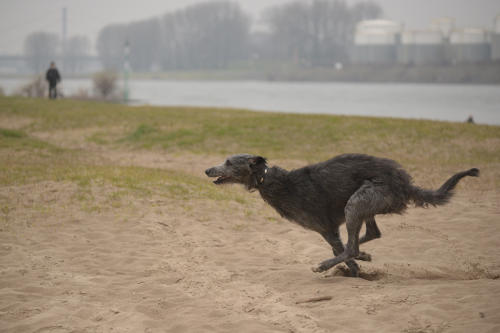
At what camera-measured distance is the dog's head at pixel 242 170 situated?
7.46 m

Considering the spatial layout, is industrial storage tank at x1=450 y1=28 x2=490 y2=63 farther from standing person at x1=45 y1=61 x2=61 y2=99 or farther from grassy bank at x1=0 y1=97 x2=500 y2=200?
grassy bank at x1=0 y1=97 x2=500 y2=200

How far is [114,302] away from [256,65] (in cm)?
13525

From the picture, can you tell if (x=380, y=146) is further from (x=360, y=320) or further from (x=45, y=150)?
(x=360, y=320)

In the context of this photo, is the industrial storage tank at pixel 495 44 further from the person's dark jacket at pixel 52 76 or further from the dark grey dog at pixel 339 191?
the dark grey dog at pixel 339 191

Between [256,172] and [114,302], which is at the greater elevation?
[256,172]

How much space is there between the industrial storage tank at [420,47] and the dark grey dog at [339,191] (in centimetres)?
10775

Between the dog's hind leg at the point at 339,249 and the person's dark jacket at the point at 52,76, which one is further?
the person's dark jacket at the point at 52,76

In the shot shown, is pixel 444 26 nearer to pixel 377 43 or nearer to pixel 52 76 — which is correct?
pixel 377 43

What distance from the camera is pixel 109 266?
7.78 meters

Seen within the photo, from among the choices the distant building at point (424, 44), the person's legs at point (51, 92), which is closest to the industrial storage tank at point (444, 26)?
the distant building at point (424, 44)

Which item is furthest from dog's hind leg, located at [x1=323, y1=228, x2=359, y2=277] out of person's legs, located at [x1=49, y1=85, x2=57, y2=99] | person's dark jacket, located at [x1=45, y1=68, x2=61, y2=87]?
person's legs, located at [x1=49, y1=85, x2=57, y2=99]

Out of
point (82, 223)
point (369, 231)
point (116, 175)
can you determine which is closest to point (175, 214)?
point (82, 223)

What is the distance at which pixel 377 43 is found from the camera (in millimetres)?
121312

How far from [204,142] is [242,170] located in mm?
12774
